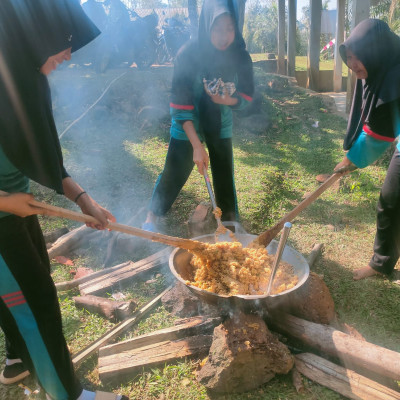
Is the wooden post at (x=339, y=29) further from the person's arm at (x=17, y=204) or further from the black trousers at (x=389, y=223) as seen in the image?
the person's arm at (x=17, y=204)

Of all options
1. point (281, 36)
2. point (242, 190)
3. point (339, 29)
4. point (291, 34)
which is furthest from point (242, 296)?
point (281, 36)

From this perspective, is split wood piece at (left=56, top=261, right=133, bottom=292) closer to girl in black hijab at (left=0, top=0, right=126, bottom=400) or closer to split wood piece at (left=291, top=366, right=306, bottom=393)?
girl in black hijab at (left=0, top=0, right=126, bottom=400)

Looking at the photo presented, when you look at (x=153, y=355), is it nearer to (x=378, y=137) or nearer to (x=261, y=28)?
(x=378, y=137)

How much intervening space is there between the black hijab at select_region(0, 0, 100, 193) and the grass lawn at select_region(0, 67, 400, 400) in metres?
1.75

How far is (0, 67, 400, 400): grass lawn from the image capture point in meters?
2.67

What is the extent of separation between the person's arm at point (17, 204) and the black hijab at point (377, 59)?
2779 mm

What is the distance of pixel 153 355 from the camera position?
2.61m

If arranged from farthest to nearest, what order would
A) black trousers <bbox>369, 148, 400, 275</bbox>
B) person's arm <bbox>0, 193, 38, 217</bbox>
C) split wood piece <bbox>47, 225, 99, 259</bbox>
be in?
split wood piece <bbox>47, 225, 99, 259</bbox> → black trousers <bbox>369, 148, 400, 275</bbox> → person's arm <bbox>0, 193, 38, 217</bbox>

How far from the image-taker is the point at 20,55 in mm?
1592

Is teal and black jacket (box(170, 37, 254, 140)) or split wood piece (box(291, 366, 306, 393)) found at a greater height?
teal and black jacket (box(170, 37, 254, 140))

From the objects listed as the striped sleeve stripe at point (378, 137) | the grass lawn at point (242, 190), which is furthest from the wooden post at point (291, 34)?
the striped sleeve stripe at point (378, 137)

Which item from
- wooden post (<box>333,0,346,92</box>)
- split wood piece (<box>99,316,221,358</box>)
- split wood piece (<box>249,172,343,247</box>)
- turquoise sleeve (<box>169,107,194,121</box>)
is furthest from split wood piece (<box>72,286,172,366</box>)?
wooden post (<box>333,0,346,92</box>)

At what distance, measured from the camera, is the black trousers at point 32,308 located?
1.78 m

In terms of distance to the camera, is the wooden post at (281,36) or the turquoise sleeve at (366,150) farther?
the wooden post at (281,36)
